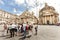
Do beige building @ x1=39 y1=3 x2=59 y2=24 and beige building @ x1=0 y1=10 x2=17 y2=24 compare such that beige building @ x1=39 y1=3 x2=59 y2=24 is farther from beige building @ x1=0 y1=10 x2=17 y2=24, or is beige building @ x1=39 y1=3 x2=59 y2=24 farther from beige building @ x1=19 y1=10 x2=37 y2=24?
beige building @ x1=0 y1=10 x2=17 y2=24

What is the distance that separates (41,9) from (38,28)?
364mm

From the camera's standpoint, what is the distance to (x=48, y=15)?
331cm

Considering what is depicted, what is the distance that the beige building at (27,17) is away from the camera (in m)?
3.31

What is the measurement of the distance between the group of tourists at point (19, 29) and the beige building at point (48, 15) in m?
0.26

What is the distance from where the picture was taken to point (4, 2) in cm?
335

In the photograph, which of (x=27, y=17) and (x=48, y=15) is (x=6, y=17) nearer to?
(x=27, y=17)

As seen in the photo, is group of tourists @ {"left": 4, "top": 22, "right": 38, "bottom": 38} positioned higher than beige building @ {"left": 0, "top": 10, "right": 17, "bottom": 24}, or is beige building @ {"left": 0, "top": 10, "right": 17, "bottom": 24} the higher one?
beige building @ {"left": 0, "top": 10, "right": 17, "bottom": 24}

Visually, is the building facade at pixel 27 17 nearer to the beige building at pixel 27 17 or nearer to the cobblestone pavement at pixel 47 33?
the beige building at pixel 27 17

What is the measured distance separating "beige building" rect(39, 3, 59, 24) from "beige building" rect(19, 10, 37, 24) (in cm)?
13

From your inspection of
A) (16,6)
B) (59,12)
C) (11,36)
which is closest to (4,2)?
(16,6)

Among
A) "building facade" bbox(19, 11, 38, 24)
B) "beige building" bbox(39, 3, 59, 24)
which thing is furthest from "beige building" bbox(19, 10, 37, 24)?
"beige building" bbox(39, 3, 59, 24)

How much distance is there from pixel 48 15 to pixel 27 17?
394 mm

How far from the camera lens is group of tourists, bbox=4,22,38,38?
3248 millimetres

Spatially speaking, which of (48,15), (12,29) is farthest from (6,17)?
(48,15)
